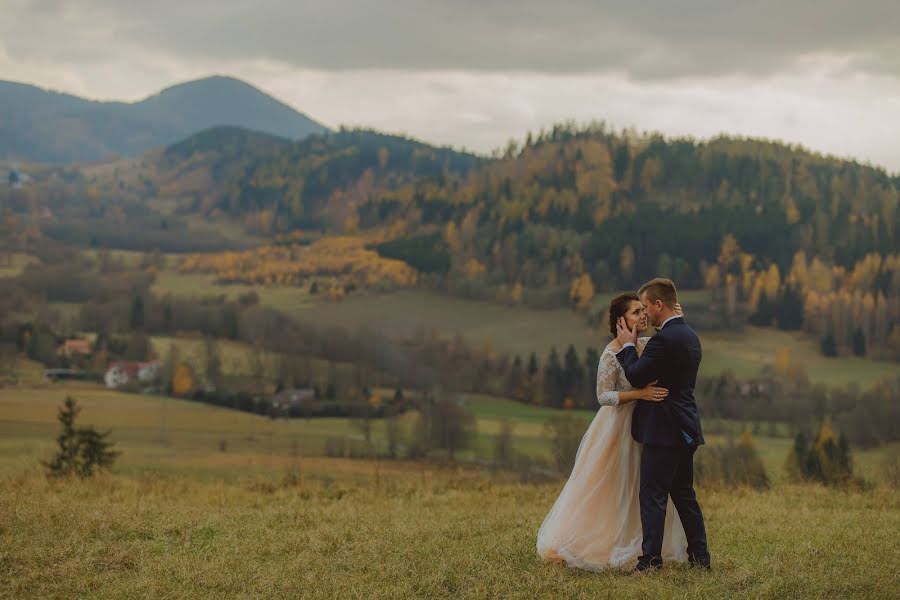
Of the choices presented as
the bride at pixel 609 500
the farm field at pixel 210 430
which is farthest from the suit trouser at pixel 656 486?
the farm field at pixel 210 430

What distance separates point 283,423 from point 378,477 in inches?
3099

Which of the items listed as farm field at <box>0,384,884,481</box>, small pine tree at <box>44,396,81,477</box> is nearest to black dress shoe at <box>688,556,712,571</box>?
small pine tree at <box>44,396,81,477</box>

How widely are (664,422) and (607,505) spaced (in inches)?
41.1

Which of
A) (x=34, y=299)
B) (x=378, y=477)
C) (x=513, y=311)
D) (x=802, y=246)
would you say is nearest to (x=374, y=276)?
(x=513, y=311)

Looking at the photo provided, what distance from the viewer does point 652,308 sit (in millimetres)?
9086

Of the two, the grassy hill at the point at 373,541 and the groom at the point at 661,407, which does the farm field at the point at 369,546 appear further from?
the groom at the point at 661,407

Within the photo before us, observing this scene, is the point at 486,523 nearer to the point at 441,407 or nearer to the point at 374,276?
the point at 441,407

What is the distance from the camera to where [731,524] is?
1218 cm

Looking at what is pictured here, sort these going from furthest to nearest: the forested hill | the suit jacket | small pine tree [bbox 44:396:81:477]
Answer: the forested hill < small pine tree [bbox 44:396:81:477] < the suit jacket

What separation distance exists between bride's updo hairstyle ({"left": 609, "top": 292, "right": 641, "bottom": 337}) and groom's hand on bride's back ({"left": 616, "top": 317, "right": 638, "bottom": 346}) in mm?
49

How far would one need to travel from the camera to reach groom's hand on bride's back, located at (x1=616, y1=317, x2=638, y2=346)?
9.24 metres

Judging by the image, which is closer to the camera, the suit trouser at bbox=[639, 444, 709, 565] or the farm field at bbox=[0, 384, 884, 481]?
the suit trouser at bbox=[639, 444, 709, 565]

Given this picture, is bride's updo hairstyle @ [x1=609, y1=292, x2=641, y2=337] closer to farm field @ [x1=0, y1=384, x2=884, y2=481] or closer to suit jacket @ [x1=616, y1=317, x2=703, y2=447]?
suit jacket @ [x1=616, y1=317, x2=703, y2=447]

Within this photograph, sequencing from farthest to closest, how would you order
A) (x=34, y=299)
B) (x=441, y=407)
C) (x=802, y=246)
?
(x=802, y=246), (x=34, y=299), (x=441, y=407)
